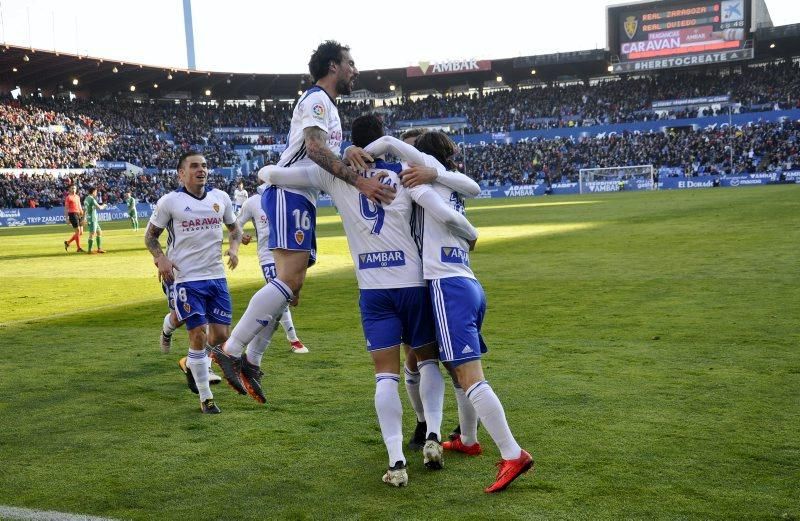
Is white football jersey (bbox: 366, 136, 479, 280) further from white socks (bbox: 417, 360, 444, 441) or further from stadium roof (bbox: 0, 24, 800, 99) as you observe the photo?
stadium roof (bbox: 0, 24, 800, 99)

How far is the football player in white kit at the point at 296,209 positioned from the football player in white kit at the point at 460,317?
3.09ft

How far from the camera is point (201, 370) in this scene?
684 centimetres

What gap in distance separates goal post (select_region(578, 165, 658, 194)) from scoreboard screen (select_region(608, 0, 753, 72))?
14689 mm

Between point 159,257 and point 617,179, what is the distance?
57558mm

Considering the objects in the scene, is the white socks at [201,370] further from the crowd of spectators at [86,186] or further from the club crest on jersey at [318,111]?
the crowd of spectators at [86,186]

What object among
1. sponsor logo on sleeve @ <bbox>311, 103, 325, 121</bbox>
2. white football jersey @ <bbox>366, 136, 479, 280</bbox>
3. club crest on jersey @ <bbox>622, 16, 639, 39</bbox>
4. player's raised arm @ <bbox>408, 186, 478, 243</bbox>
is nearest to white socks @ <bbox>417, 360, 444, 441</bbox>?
white football jersey @ <bbox>366, 136, 479, 280</bbox>

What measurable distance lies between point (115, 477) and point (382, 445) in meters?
1.79

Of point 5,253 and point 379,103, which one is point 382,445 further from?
point 379,103

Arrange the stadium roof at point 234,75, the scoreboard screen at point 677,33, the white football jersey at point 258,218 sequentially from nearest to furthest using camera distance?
the white football jersey at point 258,218
the stadium roof at point 234,75
the scoreboard screen at point 677,33

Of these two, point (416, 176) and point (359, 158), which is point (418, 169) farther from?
point (359, 158)

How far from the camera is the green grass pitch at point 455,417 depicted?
177 inches

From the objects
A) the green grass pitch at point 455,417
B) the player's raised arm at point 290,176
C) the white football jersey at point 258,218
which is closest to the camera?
the green grass pitch at point 455,417

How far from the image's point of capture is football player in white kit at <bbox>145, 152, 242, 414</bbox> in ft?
23.6

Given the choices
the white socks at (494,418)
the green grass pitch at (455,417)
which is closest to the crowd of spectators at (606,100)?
the green grass pitch at (455,417)
